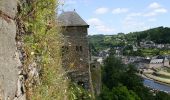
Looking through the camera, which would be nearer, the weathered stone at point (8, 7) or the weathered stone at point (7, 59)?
the weathered stone at point (7, 59)

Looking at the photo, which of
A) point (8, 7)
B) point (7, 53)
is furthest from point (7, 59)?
point (8, 7)

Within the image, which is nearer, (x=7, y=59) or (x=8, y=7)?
(x=7, y=59)

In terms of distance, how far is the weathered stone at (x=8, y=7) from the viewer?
3504mm

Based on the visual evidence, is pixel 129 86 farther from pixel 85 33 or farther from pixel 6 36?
pixel 6 36

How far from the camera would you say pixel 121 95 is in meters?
51.4

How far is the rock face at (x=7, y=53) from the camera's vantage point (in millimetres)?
3397

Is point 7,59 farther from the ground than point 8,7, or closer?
closer

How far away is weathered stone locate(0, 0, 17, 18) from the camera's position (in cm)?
350

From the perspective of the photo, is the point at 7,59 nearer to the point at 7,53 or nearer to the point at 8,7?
the point at 7,53

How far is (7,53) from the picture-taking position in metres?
Result: 3.55

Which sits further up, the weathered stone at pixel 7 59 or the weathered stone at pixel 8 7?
the weathered stone at pixel 8 7

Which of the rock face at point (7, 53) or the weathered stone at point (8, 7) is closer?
the rock face at point (7, 53)

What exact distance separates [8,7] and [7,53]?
0.39 m

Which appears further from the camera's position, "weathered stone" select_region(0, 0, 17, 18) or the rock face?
"weathered stone" select_region(0, 0, 17, 18)
